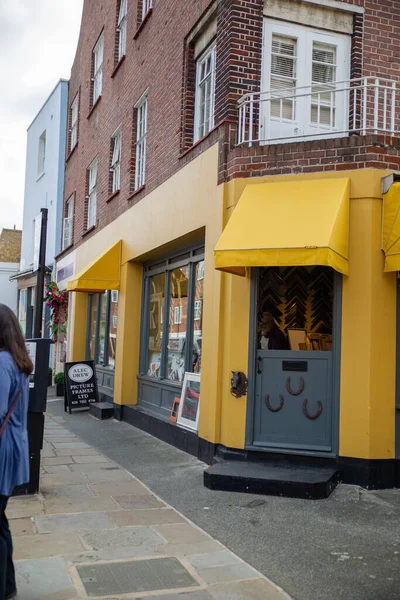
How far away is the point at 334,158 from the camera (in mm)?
7500

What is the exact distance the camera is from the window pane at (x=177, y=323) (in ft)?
33.6

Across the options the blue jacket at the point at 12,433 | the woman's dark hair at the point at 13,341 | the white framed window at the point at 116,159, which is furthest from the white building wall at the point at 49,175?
the blue jacket at the point at 12,433

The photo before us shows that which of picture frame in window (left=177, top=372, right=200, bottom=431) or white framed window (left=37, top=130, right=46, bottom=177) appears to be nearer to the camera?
picture frame in window (left=177, top=372, right=200, bottom=431)

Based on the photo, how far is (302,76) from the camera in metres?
8.68

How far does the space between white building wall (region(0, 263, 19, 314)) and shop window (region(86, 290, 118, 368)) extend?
14182 millimetres

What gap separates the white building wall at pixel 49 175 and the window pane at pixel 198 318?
39.7 ft

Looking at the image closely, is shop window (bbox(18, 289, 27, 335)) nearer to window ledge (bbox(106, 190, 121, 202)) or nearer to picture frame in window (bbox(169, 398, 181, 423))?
window ledge (bbox(106, 190, 121, 202))

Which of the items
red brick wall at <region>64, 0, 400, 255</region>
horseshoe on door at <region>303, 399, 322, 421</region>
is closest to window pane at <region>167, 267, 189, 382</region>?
red brick wall at <region>64, 0, 400, 255</region>

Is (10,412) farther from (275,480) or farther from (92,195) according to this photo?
(92,195)

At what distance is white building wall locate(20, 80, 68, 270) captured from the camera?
2120 centimetres

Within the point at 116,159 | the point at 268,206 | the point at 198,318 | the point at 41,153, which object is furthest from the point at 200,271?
the point at 41,153

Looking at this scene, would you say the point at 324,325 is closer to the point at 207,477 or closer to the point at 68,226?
the point at 207,477

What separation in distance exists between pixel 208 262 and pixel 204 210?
777 mm

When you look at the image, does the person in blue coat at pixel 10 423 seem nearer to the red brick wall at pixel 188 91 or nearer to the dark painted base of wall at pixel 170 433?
the dark painted base of wall at pixel 170 433
